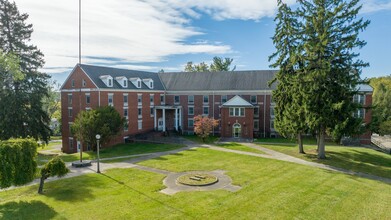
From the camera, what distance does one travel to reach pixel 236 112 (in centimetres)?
4353

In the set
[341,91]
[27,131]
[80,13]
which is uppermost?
[80,13]

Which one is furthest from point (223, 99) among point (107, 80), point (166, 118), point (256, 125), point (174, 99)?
point (107, 80)

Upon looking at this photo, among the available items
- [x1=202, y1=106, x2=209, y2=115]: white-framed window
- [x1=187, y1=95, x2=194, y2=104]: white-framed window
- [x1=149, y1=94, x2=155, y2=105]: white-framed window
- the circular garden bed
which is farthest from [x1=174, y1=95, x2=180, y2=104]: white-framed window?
the circular garden bed

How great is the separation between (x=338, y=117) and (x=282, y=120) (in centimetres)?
587

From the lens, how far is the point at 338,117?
2514 cm

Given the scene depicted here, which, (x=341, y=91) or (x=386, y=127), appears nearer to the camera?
(x=341, y=91)

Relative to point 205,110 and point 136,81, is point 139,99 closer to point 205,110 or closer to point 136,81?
point 136,81

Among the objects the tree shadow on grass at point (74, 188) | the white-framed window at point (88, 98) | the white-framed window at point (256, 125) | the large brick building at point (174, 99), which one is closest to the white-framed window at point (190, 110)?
the large brick building at point (174, 99)

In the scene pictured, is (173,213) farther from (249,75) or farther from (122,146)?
(249,75)

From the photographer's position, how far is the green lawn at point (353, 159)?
958 inches

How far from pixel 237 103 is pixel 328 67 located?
65.5 ft

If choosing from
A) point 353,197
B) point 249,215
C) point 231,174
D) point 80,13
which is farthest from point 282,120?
point 80,13

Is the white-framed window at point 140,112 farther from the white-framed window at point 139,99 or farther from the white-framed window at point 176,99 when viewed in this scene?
the white-framed window at point 176,99

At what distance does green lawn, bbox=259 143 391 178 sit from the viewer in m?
24.3
